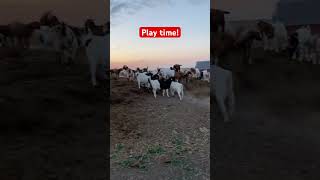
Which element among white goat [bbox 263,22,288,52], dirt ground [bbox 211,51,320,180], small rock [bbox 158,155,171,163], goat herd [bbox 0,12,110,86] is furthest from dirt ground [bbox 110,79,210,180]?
white goat [bbox 263,22,288,52]

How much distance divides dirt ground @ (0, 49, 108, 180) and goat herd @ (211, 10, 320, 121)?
2.84 feet

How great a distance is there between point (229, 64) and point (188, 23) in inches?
16.9

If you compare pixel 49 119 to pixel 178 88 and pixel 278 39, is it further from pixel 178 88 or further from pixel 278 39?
pixel 278 39

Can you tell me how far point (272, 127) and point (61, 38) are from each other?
1.68 metres

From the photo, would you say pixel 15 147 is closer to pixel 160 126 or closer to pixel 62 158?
pixel 62 158

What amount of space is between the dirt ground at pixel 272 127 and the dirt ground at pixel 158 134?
114 mm

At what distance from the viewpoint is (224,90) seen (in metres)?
3.59

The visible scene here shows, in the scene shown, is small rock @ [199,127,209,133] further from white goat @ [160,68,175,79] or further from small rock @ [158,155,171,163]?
white goat @ [160,68,175,79]

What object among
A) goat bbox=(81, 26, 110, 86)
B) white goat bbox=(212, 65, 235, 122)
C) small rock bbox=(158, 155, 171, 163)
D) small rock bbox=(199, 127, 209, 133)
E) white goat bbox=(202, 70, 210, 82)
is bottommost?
small rock bbox=(158, 155, 171, 163)

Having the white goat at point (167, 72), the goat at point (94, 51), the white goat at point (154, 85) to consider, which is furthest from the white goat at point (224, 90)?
the goat at point (94, 51)

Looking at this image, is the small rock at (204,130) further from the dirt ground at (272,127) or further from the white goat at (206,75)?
the white goat at (206,75)

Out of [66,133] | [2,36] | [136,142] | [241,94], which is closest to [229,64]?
[241,94]

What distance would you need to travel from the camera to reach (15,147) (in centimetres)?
363

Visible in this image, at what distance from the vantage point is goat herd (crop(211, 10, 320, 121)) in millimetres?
3541
